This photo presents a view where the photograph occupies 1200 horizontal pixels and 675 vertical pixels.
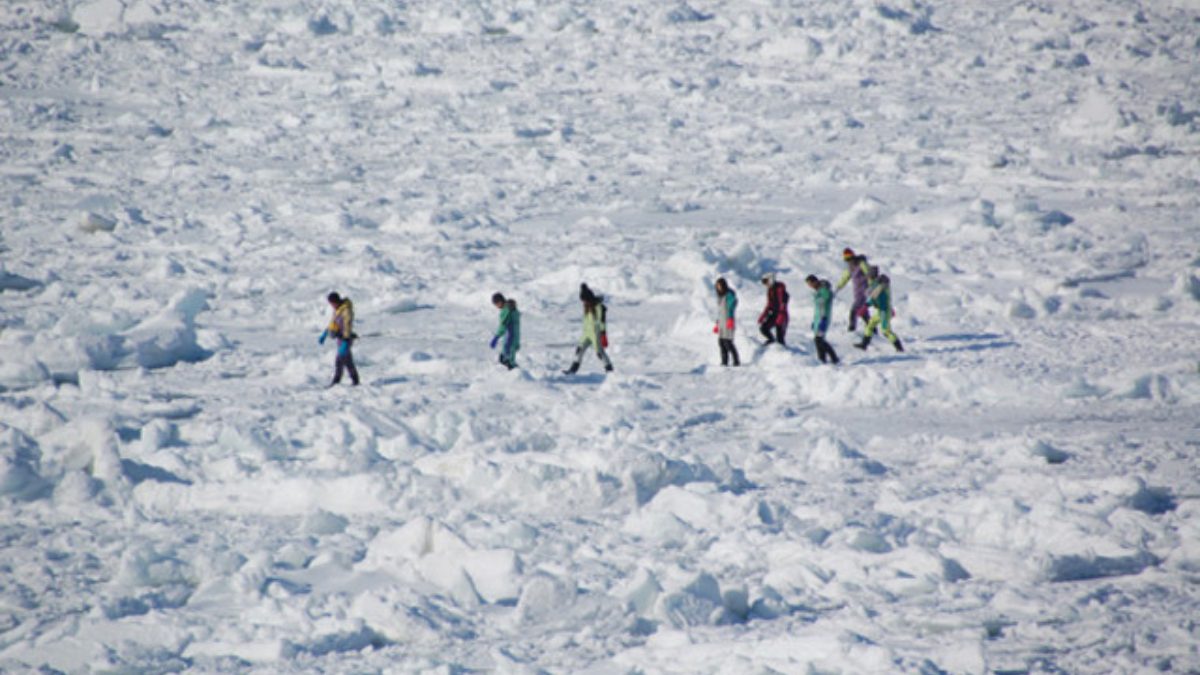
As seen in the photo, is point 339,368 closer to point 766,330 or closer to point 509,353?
point 509,353

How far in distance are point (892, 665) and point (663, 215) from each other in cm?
1767

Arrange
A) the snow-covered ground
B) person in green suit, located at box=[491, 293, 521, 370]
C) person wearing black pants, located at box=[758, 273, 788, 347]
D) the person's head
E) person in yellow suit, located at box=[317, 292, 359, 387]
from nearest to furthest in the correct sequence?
the snow-covered ground < person in yellow suit, located at box=[317, 292, 359, 387] < the person's head < person in green suit, located at box=[491, 293, 521, 370] < person wearing black pants, located at box=[758, 273, 788, 347]

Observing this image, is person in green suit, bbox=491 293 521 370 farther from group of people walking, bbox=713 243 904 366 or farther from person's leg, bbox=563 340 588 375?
group of people walking, bbox=713 243 904 366

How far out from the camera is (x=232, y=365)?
16125 mm

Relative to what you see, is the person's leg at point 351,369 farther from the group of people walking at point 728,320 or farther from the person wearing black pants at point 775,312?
the person wearing black pants at point 775,312

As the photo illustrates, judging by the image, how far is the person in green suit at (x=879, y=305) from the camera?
1567 centimetres

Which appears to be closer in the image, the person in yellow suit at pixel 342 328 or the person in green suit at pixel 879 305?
the person in yellow suit at pixel 342 328

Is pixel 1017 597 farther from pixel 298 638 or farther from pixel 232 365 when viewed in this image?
pixel 232 365

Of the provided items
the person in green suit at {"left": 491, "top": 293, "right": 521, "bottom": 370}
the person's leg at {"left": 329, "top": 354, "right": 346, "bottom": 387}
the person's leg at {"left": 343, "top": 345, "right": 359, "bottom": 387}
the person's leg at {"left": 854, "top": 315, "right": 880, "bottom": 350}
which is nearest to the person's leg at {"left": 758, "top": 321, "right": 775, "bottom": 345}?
the person's leg at {"left": 854, "top": 315, "right": 880, "bottom": 350}

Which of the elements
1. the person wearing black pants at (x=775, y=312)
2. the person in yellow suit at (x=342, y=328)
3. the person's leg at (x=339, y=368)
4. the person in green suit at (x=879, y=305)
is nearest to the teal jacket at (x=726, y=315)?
the person wearing black pants at (x=775, y=312)

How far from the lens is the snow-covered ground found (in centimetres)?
890

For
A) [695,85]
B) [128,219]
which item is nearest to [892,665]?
[128,219]

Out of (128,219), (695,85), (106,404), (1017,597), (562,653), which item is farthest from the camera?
(695,85)

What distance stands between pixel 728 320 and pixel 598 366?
172 centimetres
